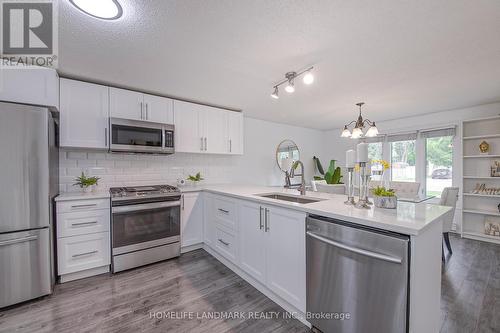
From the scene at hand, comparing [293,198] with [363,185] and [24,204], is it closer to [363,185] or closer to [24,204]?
[363,185]

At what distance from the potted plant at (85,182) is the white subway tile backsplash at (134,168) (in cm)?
10

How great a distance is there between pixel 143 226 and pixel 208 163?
1.58 metres

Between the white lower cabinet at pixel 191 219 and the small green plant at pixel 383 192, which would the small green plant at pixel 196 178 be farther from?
the small green plant at pixel 383 192

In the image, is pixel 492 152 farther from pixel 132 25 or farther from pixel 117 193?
pixel 117 193

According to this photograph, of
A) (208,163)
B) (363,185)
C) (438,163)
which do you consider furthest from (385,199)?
(438,163)

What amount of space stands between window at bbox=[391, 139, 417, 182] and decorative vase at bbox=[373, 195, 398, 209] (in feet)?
12.1

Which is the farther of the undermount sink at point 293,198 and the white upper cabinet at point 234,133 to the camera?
the white upper cabinet at point 234,133

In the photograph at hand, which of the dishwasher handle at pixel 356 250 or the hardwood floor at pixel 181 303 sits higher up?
the dishwasher handle at pixel 356 250

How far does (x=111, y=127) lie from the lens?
8.24 ft

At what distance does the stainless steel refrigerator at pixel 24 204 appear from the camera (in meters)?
1.80

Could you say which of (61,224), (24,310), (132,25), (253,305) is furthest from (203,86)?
(24,310)

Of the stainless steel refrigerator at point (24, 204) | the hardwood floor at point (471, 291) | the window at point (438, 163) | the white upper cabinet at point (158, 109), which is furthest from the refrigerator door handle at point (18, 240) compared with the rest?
the window at point (438, 163)

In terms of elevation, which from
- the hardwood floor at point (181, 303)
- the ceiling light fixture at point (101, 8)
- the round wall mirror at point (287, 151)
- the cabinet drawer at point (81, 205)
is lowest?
the hardwood floor at point (181, 303)

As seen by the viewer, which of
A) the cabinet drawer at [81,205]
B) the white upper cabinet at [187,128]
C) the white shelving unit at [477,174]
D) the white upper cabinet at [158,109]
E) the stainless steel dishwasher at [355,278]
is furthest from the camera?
the white shelving unit at [477,174]
